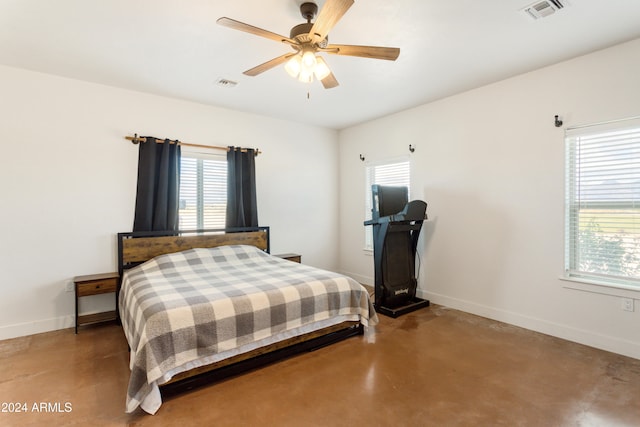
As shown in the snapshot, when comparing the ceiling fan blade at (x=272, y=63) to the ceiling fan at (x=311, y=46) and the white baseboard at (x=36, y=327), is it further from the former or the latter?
the white baseboard at (x=36, y=327)

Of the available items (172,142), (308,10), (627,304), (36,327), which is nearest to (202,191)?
(172,142)

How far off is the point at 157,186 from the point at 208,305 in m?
2.13

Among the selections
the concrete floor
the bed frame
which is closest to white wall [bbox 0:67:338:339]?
the bed frame

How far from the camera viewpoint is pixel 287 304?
2678 mm

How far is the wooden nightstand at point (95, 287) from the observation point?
3209 mm

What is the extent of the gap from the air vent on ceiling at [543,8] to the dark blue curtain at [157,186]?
3.73m

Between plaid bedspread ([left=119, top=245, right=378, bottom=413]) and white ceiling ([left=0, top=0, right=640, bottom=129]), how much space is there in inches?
79.8

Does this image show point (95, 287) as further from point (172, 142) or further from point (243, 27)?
point (243, 27)

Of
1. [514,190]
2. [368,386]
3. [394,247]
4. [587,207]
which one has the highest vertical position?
[514,190]

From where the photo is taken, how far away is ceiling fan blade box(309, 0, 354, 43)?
1.66 metres

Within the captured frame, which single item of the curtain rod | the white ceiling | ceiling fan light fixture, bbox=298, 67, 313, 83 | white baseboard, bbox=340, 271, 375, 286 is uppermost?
the white ceiling

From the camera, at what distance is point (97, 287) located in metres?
3.29

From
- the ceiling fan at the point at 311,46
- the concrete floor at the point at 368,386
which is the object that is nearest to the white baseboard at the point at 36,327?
the concrete floor at the point at 368,386

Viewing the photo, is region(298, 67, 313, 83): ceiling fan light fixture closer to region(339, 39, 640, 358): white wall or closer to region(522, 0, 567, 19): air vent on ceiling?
region(522, 0, 567, 19): air vent on ceiling
